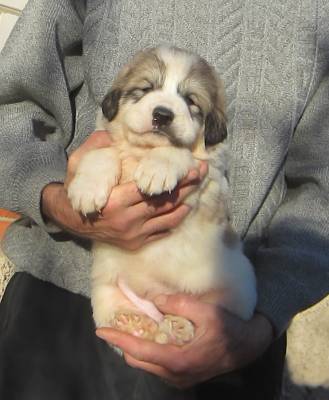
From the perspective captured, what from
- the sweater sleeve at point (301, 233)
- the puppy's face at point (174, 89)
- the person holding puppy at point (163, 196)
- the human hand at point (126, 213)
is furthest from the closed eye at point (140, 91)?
the sweater sleeve at point (301, 233)

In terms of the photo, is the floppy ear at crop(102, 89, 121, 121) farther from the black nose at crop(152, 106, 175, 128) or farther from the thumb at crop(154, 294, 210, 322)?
the thumb at crop(154, 294, 210, 322)

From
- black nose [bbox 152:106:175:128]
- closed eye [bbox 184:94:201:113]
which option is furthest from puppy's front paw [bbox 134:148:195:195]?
closed eye [bbox 184:94:201:113]

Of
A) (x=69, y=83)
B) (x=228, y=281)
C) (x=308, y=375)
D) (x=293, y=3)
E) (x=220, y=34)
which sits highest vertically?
(x=293, y=3)

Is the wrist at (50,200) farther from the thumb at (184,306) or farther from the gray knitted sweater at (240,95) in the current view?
the thumb at (184,306)

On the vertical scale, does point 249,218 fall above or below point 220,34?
below

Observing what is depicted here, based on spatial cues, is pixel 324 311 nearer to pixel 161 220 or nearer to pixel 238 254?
pixel 238 254

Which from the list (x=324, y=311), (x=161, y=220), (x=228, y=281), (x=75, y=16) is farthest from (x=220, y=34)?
(x=324, y=311)
